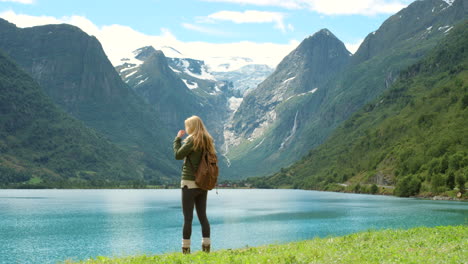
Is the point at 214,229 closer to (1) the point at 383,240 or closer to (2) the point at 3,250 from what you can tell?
(2) the point at 3,250

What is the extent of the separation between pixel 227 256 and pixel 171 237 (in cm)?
5413

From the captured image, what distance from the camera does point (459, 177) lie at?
160 metres

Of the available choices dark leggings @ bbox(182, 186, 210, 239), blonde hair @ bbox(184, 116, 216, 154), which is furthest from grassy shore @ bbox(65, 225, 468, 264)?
blonde hair @ bbox(184, 116, 216, 154)

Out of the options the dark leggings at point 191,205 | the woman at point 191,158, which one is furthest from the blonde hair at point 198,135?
the dark leggings at point 191,205

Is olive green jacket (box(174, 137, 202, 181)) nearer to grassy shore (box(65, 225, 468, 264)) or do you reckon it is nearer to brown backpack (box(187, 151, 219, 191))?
brown backpack (box(187, 151, 219, 191))

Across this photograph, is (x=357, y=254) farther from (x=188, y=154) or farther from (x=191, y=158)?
(x=188, y=154)

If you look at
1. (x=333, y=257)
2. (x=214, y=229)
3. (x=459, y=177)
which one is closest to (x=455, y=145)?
(x=459, y=177)

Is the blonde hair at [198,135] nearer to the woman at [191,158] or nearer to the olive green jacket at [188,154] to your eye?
the woman at [191,158]

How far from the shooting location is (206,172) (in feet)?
74.4

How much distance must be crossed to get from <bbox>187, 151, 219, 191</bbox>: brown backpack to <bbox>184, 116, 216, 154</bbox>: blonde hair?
0.30 meters

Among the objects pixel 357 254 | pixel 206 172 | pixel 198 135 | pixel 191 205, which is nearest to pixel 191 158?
pixel 206 172

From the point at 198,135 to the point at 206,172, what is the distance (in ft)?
5.33

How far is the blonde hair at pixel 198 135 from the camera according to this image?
22.8 meters

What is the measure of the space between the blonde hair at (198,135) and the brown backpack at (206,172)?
30cm
